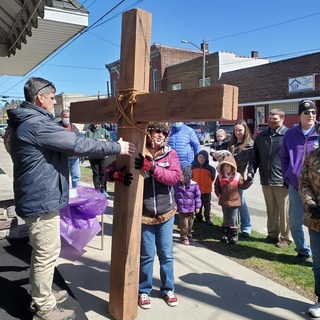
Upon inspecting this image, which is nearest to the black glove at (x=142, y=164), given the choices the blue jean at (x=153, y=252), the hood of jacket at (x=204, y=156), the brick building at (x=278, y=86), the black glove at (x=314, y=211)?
the blue jean at (x=153, y=252)

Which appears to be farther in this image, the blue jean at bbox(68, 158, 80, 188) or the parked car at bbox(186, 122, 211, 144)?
the parked car at bbox(186, 122, 211, 144)

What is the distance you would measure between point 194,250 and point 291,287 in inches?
51.4

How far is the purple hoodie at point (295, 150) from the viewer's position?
12.9 feet

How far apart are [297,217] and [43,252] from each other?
2869 millimetres

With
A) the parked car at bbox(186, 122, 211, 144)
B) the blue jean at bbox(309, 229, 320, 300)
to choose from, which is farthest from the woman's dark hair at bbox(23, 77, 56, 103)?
the parked car at bbox(186, 122, 211, 144)

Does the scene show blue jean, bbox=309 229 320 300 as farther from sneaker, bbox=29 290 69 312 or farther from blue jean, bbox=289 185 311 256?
sneaker, bbox=29 290 69 312

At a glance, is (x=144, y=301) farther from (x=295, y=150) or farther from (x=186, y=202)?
(x=295, y=150)

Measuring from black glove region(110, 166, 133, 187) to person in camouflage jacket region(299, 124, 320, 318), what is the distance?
1.46 m

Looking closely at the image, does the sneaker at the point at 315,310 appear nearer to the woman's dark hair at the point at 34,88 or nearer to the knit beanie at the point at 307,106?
the knit beanie at the point at 307,106

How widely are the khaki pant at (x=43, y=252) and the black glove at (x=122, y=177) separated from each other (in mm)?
498

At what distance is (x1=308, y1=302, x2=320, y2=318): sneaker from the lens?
9.43ft

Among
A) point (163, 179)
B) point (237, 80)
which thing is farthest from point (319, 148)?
point (237, 80)

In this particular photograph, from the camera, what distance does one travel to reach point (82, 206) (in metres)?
4.23

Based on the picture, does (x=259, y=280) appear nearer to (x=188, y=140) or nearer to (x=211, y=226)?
(x=211, y=226)
